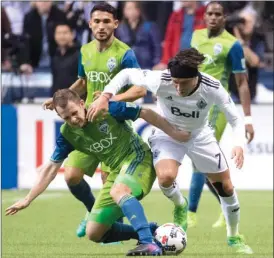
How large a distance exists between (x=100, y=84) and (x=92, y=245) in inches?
57.0

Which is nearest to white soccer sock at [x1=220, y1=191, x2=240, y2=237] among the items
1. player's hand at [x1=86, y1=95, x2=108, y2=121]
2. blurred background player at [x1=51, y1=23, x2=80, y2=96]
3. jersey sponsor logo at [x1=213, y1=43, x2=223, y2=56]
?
player's hand at [x1=86, y1=95, x2=108, y2=121]

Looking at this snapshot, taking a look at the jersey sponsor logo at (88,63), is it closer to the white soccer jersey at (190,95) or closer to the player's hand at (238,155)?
the white soccer jersey at (190,95)

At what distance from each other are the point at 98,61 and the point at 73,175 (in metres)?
1.05

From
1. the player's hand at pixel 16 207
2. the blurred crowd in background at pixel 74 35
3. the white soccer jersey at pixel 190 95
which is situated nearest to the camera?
the player's hand at pixel 16 207

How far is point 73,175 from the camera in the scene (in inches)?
364

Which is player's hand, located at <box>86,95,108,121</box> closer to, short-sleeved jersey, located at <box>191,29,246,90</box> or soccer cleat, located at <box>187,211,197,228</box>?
short-sleeved jersey, located at <box>191,29,246,90</box>

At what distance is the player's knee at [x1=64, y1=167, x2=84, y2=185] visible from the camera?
924 cm

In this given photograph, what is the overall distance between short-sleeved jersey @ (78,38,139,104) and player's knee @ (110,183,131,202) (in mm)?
1331

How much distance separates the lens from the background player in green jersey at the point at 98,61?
911 centimetres

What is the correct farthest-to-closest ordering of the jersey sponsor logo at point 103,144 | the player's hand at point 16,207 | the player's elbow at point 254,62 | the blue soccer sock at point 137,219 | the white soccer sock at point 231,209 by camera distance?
the player's elbow at point 254,62 → the white soccer sock at point 231,209 → the jersey sponsor logo at point 103,144 → the player's hand at point 16,207 → the blue soccer sock at point 137,219

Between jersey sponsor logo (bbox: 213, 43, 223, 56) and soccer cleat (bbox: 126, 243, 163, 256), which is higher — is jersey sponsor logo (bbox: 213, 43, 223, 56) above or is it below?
above

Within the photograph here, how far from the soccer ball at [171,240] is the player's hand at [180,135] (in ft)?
2.56

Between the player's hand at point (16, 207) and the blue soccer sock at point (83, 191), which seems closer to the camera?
the player's hand at point (16, 207)

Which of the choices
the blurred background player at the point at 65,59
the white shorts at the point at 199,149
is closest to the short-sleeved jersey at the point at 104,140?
the white shorts at the point at 199,149
